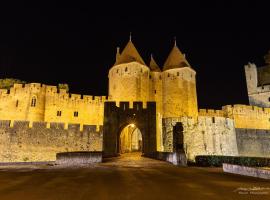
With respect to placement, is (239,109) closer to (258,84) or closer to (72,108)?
(258,84)

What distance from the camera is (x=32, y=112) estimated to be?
27641 mm

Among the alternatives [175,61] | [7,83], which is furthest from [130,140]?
[7,83]

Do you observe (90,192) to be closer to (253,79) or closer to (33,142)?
(33,142)

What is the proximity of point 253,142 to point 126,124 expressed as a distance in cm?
1777

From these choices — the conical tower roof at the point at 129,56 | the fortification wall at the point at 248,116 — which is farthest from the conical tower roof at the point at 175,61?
the fortification wall at the point at 248,116

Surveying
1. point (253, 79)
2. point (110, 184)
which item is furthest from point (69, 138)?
point (253, 79)

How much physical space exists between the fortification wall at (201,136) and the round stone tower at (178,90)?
740cm

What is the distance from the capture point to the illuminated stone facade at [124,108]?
63.9ft

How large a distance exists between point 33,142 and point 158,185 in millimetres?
15944

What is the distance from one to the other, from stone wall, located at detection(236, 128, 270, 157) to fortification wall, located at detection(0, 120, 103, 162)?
53.6ft

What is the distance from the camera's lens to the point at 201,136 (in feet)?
74.0

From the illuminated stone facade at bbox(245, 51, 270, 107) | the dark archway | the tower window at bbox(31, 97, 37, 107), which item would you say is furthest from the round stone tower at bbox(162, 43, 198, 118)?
the illuminated stone facade at bbox(245, 51, 270, 107)

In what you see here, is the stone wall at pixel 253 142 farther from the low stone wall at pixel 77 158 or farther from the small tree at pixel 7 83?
the small tree at pixel 7 83

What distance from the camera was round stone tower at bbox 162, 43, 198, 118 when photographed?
3061 cm
